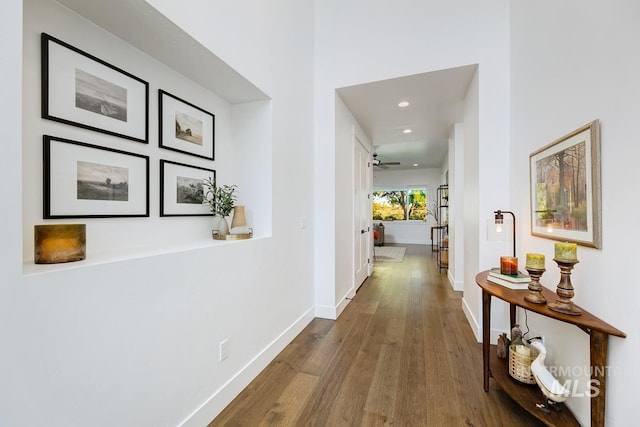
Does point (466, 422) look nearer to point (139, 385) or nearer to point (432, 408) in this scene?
point (432, 408)

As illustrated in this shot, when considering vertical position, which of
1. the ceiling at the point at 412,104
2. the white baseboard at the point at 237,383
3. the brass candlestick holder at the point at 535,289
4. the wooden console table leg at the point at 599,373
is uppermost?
the ceiling at the point at 412,104

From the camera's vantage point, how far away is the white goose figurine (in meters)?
1.42

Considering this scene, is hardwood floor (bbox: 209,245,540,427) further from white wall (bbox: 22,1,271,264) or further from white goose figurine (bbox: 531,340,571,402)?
white wall (bbox: 22,1,271,264)

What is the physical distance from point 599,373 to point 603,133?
108cm

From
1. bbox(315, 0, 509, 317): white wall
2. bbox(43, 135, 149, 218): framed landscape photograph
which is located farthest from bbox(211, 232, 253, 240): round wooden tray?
bbox(315, 0, 509, 317): white wall

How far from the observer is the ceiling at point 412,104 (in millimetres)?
2913

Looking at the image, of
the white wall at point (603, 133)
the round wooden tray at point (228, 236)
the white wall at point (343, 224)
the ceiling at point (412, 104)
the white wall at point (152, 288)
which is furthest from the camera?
the white wall at point (343, 224)

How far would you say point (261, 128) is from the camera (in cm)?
233

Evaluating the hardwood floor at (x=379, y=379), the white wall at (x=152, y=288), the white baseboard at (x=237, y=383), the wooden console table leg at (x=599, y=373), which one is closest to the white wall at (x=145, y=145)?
the white wall at (x=152, y=288)

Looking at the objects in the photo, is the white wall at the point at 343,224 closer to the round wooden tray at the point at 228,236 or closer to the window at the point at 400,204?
the round wooden tray at the point at 228,236

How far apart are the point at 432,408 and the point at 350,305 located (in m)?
1.89

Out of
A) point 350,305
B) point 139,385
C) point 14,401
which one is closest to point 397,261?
point 350,305

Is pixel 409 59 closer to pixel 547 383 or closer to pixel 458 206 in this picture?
pixel 458 206

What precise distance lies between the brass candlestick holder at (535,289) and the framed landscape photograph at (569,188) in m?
0.25
